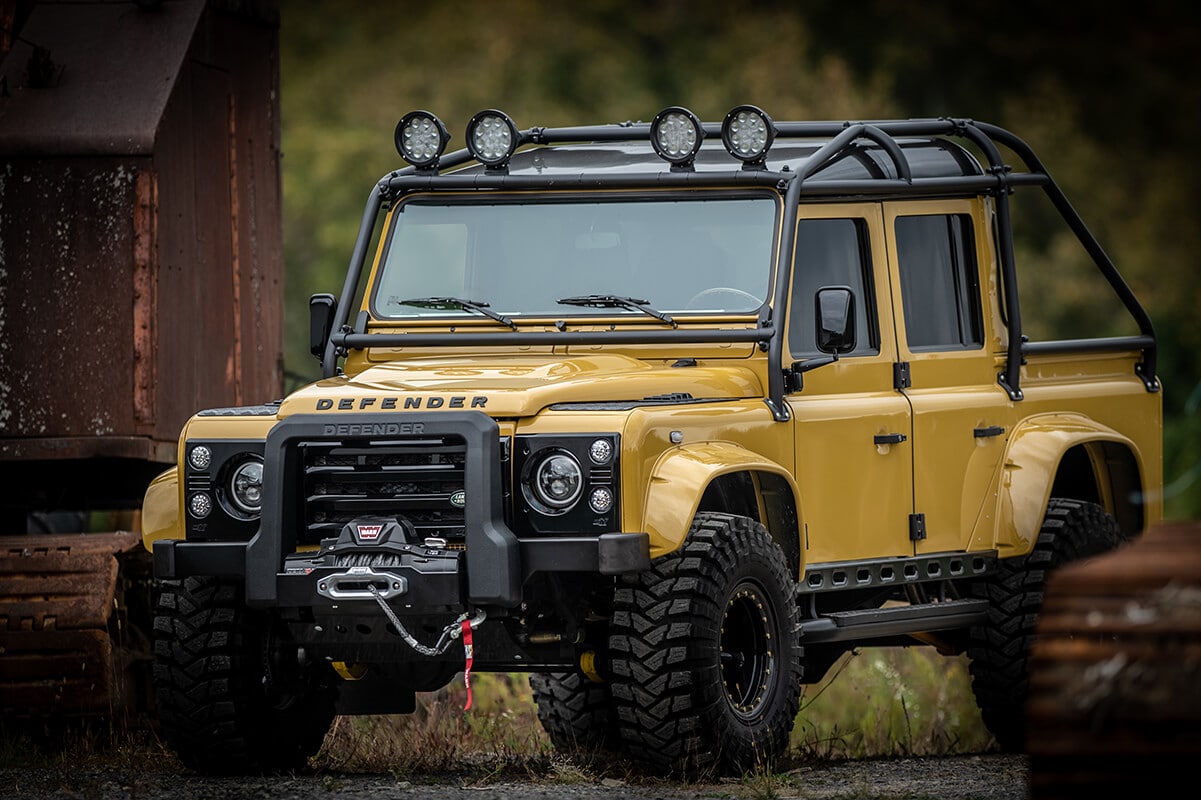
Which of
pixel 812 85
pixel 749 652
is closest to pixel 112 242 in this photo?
pixel 749 652

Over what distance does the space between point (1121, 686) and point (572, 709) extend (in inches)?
238

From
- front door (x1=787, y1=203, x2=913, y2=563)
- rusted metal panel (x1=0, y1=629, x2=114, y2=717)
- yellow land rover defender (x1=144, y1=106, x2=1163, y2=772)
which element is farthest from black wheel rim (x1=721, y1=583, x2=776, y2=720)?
rusted metal panel (x1=0, y1=629, x2=114, y2=717)

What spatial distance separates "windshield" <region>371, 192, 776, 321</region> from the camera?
9.19 m

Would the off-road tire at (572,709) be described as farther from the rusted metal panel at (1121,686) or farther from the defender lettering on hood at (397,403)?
the rusted metal panel at (1121,686)

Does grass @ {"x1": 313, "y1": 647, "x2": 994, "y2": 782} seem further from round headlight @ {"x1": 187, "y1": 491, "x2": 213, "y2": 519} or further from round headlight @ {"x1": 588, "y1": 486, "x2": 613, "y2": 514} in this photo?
round headlight @ {"x1": 187, "y1": 491, "x2": 213, "y2": 519}

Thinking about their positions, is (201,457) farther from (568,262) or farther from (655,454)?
(568,262)

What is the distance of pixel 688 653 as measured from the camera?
7.89 metres

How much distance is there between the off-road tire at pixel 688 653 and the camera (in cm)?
789

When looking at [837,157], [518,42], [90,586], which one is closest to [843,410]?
[837,157]

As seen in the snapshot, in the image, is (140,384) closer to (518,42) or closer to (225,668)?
(225,668)

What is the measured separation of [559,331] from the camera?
9.18 metres

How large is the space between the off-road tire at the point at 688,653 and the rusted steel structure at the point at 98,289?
3.31 m

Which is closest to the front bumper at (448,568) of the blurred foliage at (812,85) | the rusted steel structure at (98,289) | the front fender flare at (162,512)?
the front fender flare at (162,512)

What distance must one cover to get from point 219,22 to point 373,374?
4.19 m
